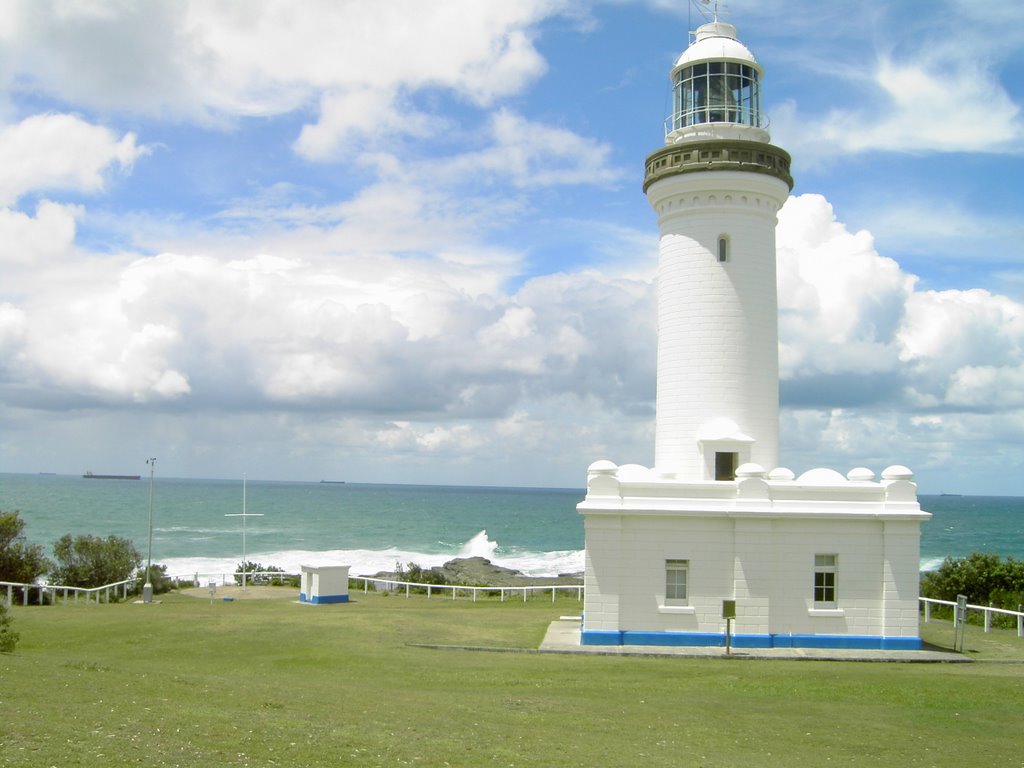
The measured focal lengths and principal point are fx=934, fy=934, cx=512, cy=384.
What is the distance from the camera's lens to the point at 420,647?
17.3 meters

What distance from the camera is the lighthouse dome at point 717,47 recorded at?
20.8 meters

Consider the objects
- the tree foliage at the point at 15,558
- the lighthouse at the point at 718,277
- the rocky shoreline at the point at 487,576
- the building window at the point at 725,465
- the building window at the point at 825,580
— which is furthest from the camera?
the rocky shoreline at the point at 487,576

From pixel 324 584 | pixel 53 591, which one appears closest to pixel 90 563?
pixel 53 591

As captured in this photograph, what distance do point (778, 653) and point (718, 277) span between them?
791 centimetres

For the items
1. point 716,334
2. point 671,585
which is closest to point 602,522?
point 671,585

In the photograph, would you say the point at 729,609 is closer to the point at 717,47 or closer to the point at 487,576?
the point at 717,47

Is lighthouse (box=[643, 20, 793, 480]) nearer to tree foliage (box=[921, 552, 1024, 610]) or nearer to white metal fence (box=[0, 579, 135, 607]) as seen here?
tree foliage (box=[921, 552, 1024, 610])

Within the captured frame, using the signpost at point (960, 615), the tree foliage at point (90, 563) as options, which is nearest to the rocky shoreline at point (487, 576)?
the tree foliage at point (90, 563)

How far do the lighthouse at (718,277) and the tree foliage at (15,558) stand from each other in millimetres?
21499

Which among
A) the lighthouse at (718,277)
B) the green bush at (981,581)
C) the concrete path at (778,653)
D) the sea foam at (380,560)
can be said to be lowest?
the sea foam at (380,560)

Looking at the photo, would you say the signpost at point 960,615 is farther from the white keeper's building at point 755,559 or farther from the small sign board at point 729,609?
the small sign board at point 729,609

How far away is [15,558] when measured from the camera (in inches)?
1189

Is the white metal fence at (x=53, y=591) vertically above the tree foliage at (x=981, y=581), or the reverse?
the tree foliage at (x=981, y=581)

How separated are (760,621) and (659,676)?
3.91 m
